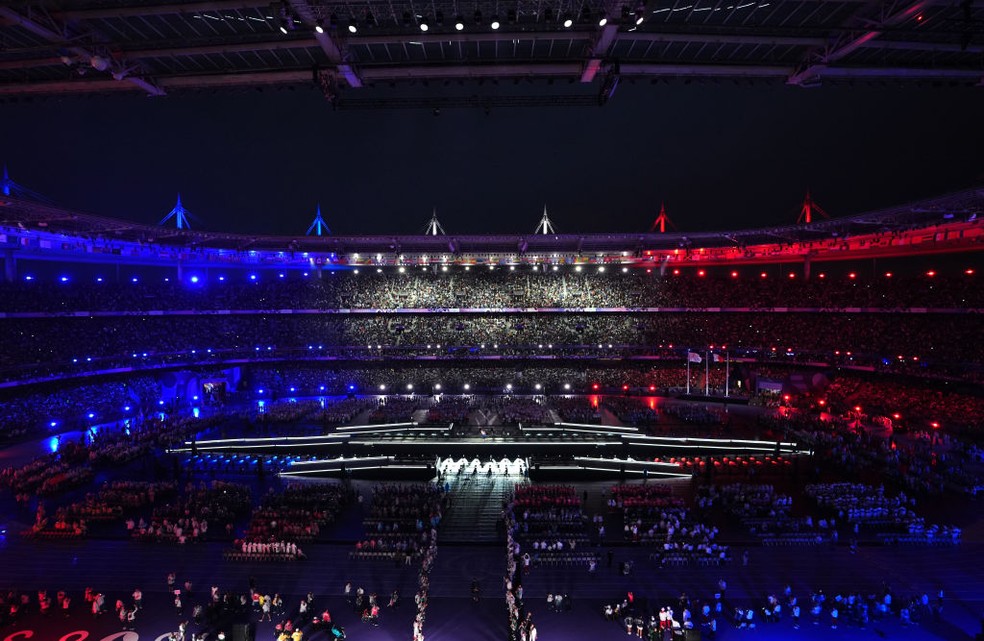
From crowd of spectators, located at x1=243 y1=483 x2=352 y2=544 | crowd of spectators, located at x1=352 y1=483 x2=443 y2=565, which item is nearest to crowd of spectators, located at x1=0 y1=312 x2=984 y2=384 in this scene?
crowd of spectators, located at x1=243 y1=483 x2=352 y2=544

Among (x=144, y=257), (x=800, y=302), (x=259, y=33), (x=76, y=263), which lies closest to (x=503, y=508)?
(x=259, y=33)

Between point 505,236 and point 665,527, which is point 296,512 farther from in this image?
point 505,236

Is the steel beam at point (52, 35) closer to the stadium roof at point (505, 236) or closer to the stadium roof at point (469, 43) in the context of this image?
the stadium roof at point (469, 43)

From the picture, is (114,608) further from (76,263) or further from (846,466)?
(76,263)

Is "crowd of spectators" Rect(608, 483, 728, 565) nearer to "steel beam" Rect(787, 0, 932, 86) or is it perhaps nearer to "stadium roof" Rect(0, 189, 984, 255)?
"steel beam" Rect(787, 0, 932, 86)

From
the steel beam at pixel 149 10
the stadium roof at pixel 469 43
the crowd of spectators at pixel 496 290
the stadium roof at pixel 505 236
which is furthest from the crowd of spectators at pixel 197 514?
the crowd of spectators at pixel 496 290
